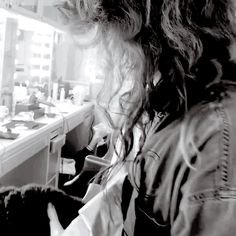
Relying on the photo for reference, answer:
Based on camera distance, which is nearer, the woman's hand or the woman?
the woman

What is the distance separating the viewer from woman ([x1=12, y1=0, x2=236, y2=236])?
1.65 feet

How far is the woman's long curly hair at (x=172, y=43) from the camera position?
23.6 inches

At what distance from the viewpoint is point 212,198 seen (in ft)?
1.63


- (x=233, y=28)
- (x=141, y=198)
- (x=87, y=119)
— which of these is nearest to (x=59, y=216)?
(x=141, y=198)

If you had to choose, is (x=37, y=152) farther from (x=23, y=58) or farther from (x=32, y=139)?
(x=23, y=58)

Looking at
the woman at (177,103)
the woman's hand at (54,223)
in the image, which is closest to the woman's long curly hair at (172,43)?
the woman at (177,103)

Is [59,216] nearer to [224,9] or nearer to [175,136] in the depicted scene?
[175,136]

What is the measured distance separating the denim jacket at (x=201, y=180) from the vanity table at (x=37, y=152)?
1.46 metres

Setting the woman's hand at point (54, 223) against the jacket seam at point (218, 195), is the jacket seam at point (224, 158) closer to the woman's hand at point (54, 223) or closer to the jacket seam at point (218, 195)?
the jacket seam at point (218, 195)

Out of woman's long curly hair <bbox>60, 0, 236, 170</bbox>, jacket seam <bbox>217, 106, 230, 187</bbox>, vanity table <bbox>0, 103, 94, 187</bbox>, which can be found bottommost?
vanity table <bbox>0, 103, 94, 187</bbox>

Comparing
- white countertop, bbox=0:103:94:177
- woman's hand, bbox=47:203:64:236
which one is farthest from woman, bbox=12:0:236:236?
white countertop, bbox=0:103:94:177

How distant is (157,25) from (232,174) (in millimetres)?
299

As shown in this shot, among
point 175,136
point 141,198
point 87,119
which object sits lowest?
point 87,119

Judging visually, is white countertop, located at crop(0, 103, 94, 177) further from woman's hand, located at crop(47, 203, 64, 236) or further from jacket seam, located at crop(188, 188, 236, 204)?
jacket seam, located at crop(188, 188, 236, 204)
